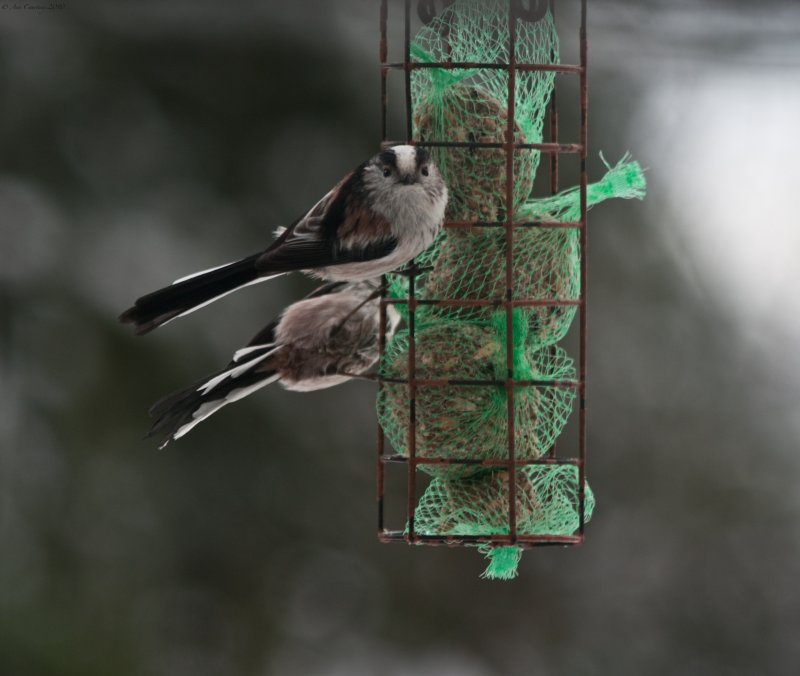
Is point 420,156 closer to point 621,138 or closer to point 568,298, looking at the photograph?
point 568,298

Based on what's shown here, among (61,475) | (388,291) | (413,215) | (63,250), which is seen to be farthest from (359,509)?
(413,215)

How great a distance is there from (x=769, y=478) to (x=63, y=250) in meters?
3.58

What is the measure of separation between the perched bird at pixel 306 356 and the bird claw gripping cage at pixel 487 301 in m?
0.18

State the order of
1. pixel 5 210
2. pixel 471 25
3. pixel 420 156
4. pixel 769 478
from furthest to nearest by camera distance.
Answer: pixel 769 478
pixel 5 210
pixel 471 25
pixel 420 156

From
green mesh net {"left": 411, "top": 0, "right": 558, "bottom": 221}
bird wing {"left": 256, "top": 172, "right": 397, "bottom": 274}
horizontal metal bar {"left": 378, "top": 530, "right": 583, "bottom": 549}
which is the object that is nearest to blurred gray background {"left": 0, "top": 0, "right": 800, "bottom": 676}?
green mesh net {"left": 411, "top": 0, "right": 558, "bottom": 221}

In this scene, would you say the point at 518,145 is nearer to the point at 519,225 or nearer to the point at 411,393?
the point at 519,225

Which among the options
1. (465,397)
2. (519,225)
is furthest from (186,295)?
(519,225)

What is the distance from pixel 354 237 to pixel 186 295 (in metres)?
0.45

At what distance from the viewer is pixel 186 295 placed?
310 centimetres

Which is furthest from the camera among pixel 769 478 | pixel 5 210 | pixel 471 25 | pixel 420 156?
pixel 769 478

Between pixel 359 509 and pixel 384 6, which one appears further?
pixel 359 509

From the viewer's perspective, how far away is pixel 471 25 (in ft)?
10.5

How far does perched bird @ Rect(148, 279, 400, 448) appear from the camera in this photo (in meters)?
3.40

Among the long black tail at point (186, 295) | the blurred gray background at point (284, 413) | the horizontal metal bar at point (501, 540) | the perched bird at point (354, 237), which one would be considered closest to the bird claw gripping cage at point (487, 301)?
the horizontal metal bar at point (501, 540)
